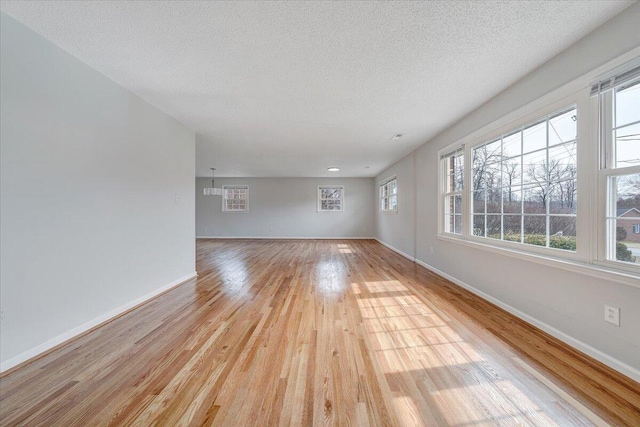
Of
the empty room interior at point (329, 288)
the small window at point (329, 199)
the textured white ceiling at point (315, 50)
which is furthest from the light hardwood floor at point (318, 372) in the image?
the small window at point (329, 199)

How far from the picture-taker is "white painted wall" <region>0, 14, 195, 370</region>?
167 cm

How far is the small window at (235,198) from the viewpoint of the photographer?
9.43 m

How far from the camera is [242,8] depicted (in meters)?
1.57

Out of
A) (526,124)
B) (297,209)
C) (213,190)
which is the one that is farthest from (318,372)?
(297,209)

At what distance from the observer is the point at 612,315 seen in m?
1.62

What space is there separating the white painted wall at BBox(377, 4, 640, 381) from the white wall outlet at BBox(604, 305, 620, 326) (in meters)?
0.03

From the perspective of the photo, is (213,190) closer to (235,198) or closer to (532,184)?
(235,198)

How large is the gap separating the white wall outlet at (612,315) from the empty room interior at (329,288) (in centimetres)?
1

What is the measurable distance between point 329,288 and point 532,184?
254cm

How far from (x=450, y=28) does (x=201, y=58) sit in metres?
1.96

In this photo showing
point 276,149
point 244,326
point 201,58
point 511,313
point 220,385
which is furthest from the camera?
point 276,149

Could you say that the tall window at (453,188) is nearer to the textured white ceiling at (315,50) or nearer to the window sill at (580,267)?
the textured white ceiling at (315,50)

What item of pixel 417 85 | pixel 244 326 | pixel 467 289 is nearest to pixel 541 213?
pixel 467 289

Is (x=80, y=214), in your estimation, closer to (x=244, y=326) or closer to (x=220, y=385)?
(x=244, y=326)
